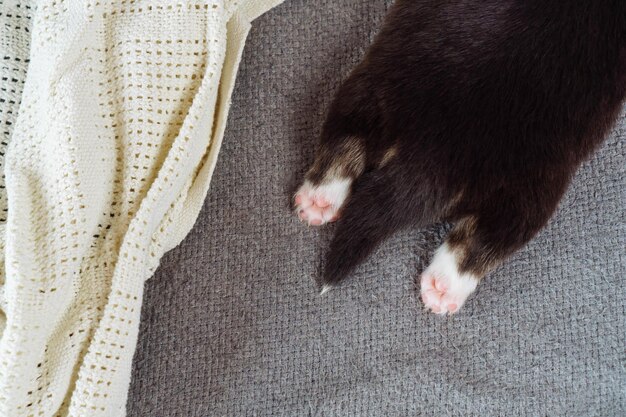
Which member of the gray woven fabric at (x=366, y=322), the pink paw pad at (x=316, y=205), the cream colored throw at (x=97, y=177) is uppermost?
the cream colored throw at (x=97, y=177)

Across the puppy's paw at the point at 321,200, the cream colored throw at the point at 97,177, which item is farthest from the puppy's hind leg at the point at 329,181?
the cream colored throw at the point at 97,177

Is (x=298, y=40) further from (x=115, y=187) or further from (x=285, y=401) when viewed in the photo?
(x=285, y=401)

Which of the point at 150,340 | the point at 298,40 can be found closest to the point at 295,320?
the point at 150,340

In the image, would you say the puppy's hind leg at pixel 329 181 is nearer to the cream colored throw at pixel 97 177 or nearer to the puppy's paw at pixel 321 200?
the puppy's paw at pixel 321 200

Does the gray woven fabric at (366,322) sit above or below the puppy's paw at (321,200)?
below

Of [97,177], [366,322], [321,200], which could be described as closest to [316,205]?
[321,200]

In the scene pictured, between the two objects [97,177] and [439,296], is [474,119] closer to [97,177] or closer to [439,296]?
[439,296]

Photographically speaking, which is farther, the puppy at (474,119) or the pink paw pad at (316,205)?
the pink paw pad at (316,205)
